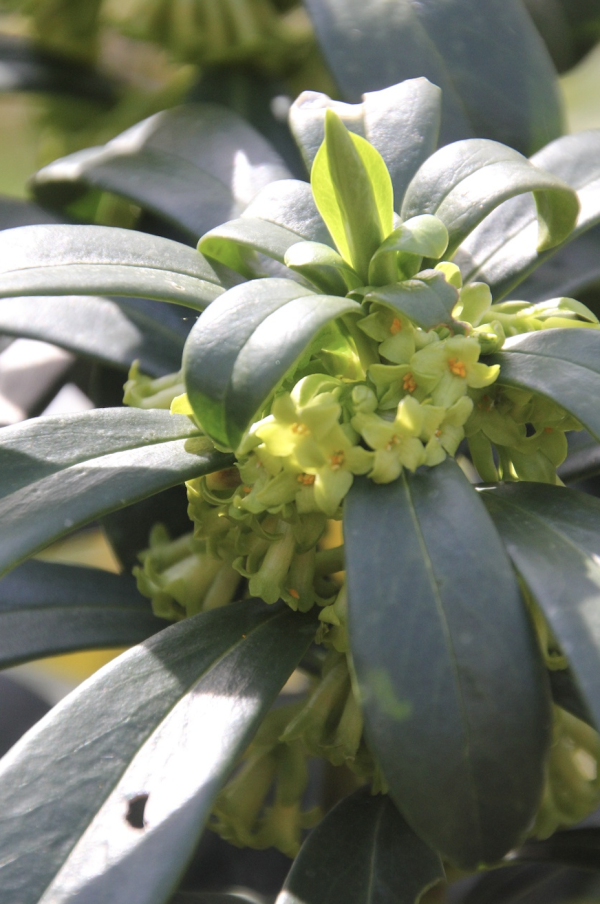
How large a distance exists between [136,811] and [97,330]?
1.93 feet

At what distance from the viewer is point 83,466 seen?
697 mm

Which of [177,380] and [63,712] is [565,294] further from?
[63,712]

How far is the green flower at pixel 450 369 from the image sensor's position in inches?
25.9

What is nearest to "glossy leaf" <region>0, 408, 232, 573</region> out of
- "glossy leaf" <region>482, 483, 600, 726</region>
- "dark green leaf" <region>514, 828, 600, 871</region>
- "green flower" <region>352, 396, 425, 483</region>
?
"green flower" <region>352, 396, 425, 483</region>

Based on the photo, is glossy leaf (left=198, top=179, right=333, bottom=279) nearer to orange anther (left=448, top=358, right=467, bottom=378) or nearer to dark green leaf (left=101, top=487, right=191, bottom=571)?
orange anther (left=448, top=358, right=467, bottom=378)

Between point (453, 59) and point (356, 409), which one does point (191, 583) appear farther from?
point (453, 59)

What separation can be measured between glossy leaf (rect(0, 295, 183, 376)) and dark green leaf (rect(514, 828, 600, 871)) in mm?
742

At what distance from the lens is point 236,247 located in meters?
0.78

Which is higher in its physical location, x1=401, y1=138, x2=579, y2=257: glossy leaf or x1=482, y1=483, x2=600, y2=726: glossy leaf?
x1=401, y1=138, x2=579, y2=257: glossy leaf

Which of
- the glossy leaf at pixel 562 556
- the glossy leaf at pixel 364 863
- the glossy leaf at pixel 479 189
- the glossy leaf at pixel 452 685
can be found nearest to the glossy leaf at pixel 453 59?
the glossy leaf at pixel 479 189

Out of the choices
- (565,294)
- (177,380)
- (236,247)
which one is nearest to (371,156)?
(236,247)

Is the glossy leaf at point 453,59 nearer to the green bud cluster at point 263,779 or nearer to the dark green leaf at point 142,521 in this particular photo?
the dark green leaf at point 142,521

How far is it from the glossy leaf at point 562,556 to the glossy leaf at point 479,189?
237 millimetres

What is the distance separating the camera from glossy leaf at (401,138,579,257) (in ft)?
2.20
